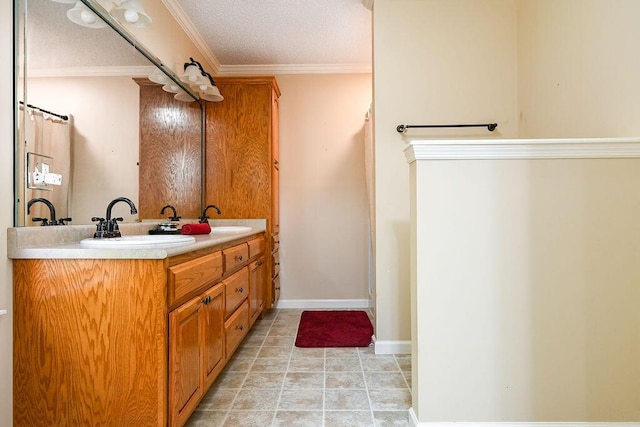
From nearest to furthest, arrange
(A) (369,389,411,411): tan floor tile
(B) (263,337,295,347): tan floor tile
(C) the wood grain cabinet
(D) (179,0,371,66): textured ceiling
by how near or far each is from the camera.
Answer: (A) (369,389,411,411): tan floor tile < (B) (263,337,295,347): tan floor tile < (D) (179,0,371,66): textured ceiling < (C) the wood grain cabinet

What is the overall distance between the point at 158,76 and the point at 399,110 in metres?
1.64

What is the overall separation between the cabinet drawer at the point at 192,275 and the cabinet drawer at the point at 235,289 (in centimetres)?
17

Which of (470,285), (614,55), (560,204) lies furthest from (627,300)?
(614,55)

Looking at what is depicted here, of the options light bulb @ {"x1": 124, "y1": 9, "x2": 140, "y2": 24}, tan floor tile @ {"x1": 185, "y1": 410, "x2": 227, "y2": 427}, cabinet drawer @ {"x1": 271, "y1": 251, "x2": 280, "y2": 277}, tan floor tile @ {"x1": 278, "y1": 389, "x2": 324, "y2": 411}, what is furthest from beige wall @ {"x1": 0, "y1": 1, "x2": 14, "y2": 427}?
cabinet drawer @ {"x1": 271, "y1": 251, "x2": 280, "y2": 277}

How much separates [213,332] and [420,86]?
1971 millimetres

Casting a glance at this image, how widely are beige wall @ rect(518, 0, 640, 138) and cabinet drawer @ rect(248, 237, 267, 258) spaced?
6.55 ft

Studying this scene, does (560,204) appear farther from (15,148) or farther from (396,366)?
(15,148)

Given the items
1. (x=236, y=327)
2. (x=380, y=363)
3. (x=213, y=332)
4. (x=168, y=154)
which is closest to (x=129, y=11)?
(x=168, y=154)

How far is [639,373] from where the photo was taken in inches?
49.4

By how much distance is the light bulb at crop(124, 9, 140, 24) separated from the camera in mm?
1675

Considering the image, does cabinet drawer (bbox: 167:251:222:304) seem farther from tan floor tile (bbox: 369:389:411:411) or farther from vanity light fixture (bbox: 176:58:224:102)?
vanity light fixture (bbox: 176:58:224:102)

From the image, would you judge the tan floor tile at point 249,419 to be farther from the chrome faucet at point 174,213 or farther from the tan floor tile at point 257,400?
the chrome faucet at point 174,213

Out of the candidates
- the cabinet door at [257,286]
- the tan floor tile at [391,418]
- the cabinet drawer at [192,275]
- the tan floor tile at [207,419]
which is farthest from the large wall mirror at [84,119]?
the tan floor tile at [391,418]

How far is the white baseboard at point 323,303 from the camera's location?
3.45 metres
